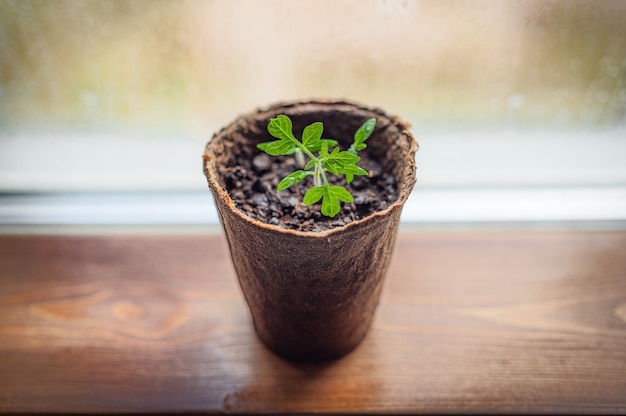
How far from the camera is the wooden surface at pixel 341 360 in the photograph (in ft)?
2.81

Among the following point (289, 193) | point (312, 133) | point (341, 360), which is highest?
point (312, 133)

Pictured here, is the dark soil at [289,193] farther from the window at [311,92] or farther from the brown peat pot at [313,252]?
the window at [311,92]

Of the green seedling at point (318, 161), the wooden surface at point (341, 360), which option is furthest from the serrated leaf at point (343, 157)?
the wooden surface at point (341, 360)

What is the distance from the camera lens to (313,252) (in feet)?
2.18

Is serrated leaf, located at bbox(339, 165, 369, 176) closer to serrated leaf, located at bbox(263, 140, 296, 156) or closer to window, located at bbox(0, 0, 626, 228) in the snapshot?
serrated leaf, located at bbox(263, 140, 296, 156)

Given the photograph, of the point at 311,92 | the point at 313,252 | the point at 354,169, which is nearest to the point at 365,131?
the point at 354,169

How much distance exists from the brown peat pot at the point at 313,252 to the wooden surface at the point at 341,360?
9 centimetres

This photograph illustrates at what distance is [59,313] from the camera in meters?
0.99

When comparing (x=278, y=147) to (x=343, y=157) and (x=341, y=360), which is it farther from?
(x=341, y=360)

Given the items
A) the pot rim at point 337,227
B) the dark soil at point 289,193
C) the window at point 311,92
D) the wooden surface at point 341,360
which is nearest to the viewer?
the pot rim at point 337,227

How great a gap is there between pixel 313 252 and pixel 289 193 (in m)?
0.17

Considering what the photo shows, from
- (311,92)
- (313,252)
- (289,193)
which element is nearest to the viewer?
(313,252)

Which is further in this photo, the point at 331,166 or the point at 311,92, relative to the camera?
the point at 311,92

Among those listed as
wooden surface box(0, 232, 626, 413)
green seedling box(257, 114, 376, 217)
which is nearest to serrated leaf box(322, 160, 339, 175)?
green seedling box(257, 114, 376, 217)
